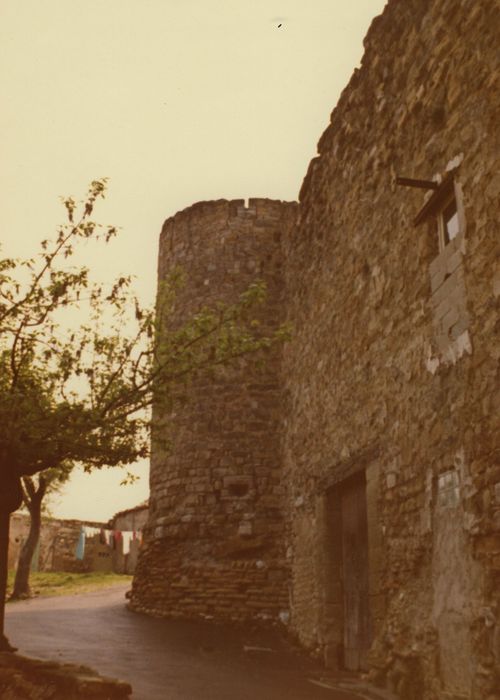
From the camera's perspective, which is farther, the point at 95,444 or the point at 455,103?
the point at 95,444

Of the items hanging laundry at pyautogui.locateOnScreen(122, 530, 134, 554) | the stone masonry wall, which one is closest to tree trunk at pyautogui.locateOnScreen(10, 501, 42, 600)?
hanging laundry at pyautogui.locateOnScreen(122, 530, 134, 554)

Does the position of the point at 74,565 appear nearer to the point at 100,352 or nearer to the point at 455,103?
the point at 100,352

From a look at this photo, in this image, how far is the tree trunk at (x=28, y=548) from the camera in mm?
18750

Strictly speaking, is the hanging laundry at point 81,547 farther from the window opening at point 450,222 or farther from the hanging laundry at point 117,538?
the window opening at point 450,222

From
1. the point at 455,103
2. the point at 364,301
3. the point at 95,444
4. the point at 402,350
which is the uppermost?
the point at 455,103

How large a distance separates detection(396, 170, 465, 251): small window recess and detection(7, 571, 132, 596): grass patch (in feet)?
50.2

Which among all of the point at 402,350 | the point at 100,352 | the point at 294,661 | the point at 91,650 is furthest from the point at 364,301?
the point at 91,650

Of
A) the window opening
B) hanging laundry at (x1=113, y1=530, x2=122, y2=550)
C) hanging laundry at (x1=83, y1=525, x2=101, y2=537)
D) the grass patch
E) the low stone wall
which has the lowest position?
the grass patch

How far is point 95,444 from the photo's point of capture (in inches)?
320

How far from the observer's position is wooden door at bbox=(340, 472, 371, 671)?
781 centimetres

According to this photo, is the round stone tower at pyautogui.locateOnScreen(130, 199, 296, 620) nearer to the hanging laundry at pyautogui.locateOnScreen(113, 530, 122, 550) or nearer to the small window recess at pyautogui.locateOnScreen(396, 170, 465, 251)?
the small window recess at pyautogui.locateOnScreen(396, 170, 465, 251)

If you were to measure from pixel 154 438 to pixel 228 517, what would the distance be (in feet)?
11.0

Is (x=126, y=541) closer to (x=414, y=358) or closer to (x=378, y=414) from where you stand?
(x=378, y=414)

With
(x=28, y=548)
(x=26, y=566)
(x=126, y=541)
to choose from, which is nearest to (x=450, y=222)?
(x=26, y=566)
